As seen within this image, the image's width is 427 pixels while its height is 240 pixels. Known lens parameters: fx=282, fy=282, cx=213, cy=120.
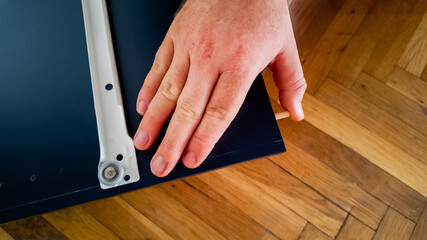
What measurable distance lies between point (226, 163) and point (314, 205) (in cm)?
42

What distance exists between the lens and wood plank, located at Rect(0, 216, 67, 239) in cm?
70

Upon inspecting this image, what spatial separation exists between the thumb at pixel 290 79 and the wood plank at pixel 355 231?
0.40m

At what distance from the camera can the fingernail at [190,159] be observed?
1.34 feet

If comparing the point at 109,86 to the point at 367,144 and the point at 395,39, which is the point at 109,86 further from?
the point at 395,39

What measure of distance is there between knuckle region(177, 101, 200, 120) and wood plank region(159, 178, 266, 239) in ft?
1.23

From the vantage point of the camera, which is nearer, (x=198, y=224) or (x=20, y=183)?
(x=20, y=183)

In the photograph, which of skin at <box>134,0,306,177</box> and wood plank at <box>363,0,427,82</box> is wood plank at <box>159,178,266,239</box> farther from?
wood plank at <box>363,0,427,82</box>

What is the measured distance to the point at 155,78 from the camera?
1.43 ft

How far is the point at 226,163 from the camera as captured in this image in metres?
0.45

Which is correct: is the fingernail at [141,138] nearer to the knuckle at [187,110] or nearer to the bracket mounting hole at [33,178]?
the knuckle at [187,110]

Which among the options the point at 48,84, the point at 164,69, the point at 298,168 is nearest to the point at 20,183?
the point at 48,84

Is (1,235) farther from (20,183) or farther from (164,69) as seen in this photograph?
(164,69)

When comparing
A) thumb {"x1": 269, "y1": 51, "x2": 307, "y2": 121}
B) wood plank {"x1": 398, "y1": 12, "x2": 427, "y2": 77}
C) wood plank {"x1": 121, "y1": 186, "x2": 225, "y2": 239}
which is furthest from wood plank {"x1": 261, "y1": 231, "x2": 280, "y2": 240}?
wood plank {"x1": 398, "y1": 12, "x2": 427, "y2": 77}

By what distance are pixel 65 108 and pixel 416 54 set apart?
96 centimetres
